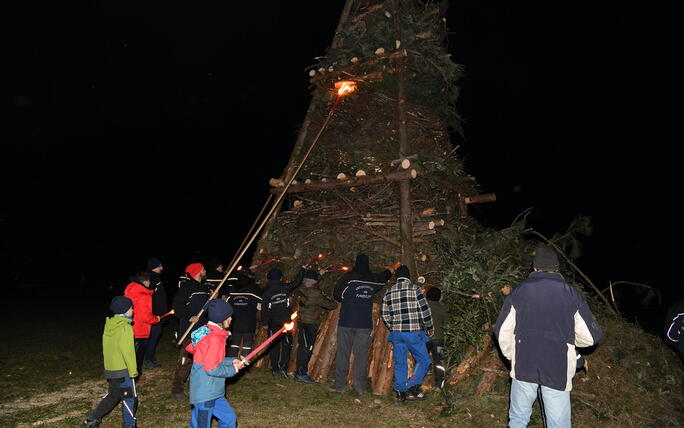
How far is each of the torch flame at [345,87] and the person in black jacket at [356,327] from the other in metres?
5.52

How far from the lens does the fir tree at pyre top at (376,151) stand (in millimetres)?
10211

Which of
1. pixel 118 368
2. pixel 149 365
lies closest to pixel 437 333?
pixel 118 368

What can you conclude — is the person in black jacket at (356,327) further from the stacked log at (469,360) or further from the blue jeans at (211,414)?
the blue jeans at (211,414)

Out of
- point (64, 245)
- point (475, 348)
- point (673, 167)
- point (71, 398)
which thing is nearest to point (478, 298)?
point (475, 348)

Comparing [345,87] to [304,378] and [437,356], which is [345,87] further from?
[304,378]

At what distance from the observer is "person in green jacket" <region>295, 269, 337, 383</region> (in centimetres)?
858

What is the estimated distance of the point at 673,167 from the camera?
132ft

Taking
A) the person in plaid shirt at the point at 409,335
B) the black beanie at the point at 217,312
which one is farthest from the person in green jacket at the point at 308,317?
the black beanie at the point at 217,312

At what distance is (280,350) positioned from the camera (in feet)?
29.5

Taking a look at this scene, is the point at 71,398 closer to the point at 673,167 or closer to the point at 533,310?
the point at 533,310

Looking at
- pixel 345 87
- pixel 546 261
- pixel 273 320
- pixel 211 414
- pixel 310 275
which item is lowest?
pixel 211 414

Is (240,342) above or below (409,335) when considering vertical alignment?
below

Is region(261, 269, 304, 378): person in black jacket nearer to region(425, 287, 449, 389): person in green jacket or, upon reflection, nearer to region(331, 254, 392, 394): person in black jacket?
region(331, 254, 392, 394): person in black jacket

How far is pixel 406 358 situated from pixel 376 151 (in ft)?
17.2
